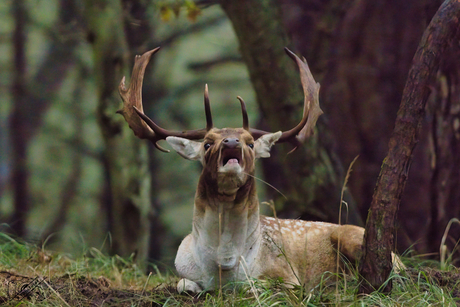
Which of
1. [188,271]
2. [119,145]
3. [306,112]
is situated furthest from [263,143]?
[119,145]

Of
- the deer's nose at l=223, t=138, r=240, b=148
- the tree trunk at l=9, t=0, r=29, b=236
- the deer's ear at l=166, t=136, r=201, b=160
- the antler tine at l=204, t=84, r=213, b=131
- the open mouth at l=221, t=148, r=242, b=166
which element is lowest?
the tree trunk at l=9, t=0, r=29, b=236

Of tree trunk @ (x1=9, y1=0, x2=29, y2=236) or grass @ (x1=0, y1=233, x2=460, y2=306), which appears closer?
grass @ (x1=0, y1=233, x2=460, y2=306)

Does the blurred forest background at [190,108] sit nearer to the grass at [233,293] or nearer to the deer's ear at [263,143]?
the grass at [233,293]

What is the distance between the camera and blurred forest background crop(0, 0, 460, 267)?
6.48 metres

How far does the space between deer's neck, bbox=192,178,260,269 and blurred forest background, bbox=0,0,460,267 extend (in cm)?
178

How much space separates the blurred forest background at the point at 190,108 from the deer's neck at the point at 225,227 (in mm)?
1783

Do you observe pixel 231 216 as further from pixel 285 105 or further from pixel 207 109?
pixel 285 105

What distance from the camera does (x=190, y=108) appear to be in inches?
464

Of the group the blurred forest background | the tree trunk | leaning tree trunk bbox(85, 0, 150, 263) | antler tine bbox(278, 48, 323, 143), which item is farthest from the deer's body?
the tree trunk

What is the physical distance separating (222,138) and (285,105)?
8.22ft

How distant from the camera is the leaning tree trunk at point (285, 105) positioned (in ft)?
21.0

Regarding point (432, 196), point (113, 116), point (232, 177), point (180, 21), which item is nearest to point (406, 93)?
point (232, 177)

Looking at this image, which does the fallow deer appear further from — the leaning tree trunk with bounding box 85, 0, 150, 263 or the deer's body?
the leaning tree trunk with bounding box 85, 0, 150, 263

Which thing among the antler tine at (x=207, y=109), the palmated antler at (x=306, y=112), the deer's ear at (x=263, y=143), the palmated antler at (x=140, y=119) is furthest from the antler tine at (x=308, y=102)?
the palmated antler at (x=140, y=119)
